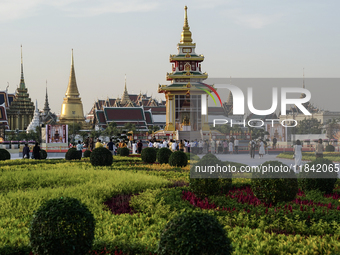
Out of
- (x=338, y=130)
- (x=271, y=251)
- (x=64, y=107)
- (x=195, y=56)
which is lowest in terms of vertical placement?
(x=271, y=251)

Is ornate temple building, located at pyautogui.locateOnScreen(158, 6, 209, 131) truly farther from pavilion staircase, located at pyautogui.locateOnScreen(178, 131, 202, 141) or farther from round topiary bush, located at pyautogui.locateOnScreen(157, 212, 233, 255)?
round topiary bush, located at pyautogui.locateOnScreen(157, 212, 233, 255)

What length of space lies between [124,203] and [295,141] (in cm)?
858

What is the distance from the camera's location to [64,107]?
86812mm

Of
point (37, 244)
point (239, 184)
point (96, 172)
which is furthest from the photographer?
point (96, 172)

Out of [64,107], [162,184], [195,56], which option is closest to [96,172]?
→ [162,184]

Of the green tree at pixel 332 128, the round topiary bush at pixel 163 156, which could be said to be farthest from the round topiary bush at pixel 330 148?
the round topiary bush at pixel 163 156

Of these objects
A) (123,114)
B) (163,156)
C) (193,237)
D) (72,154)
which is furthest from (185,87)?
(193,237)

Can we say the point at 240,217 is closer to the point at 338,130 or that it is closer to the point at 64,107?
the point at 338,130

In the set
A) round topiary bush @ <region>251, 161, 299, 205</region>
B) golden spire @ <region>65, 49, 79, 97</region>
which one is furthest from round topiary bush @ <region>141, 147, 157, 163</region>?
golden spire @ <region>65, 49, 79, 97</region>

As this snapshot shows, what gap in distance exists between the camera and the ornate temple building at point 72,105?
281ft

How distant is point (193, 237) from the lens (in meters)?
4.82

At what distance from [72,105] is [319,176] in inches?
3121

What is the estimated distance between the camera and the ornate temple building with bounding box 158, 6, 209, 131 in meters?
60.7

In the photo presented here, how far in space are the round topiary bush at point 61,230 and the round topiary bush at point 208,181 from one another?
4740 millimetres
